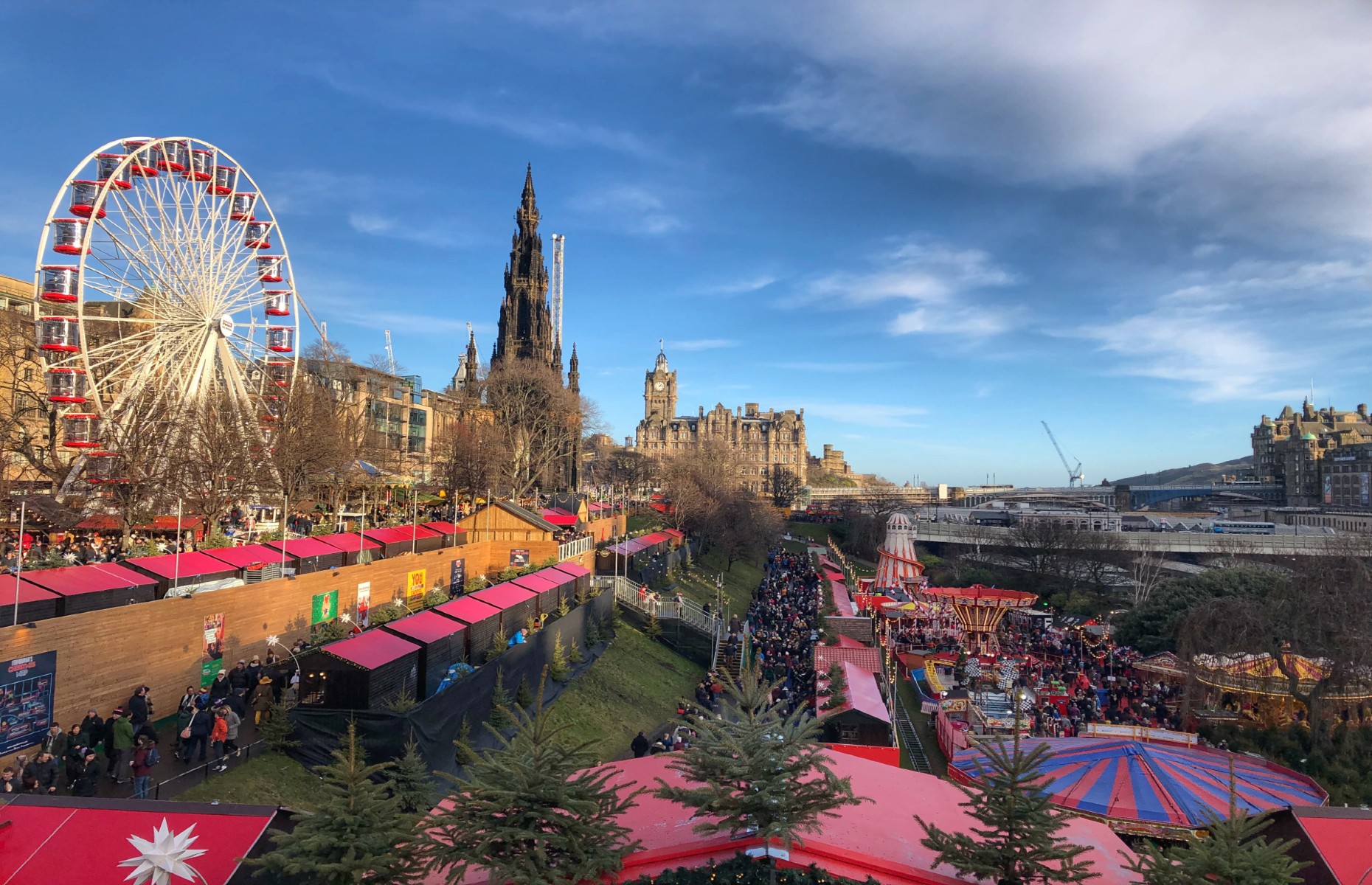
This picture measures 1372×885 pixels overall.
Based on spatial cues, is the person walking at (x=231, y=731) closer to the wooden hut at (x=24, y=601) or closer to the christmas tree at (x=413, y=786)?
the wooden hut at (x=24, y=601)

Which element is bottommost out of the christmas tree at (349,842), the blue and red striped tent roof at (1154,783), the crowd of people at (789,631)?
the crowd of people at (789,631)

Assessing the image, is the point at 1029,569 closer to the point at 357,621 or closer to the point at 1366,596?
the point at 1366,596

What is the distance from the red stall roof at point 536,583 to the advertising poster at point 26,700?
1244 centimetres

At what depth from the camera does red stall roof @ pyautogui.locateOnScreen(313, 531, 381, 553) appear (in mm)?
26641

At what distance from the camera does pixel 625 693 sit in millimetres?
24641

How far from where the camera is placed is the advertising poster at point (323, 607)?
74.5ft

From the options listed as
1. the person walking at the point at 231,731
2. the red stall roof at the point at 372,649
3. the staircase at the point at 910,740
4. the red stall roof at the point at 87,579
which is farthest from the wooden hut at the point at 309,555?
the staircase at the point at 910,740

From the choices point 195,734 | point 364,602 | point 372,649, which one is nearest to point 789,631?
point 364,602

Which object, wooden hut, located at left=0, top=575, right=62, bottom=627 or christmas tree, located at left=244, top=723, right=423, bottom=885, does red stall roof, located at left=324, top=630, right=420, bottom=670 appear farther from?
christmas tree, located at left=244, top=723, right=423, bottom=885

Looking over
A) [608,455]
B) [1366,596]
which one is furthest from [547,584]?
[608,455]

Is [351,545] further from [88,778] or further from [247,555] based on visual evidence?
[88,778]

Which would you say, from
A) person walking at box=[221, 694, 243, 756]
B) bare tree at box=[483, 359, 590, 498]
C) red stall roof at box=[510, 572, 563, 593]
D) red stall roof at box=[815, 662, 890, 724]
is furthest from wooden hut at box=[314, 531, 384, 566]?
bare tree at box=[483, 359, 590, 498]

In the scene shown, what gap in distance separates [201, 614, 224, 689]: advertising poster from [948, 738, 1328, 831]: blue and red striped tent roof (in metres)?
Answer: 16.6

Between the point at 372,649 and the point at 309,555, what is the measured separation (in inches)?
407
